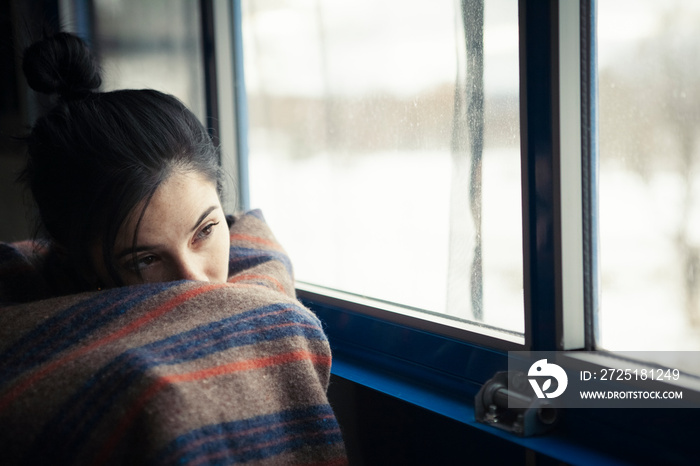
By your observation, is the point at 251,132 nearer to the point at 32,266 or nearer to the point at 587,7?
the point at 32,266

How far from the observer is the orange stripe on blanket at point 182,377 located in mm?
548

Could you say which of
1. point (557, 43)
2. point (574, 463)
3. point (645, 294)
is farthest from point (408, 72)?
point (574, 463)

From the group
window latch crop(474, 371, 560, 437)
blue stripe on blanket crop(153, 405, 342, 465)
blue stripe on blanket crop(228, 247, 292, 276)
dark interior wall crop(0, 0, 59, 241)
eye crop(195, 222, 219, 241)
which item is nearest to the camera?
blue stripe on blanket crop(153, 405, 342, 465)

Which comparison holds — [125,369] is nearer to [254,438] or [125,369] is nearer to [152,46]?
[254,438]

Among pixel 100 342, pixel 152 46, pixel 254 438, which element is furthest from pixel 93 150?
pixel 152 46

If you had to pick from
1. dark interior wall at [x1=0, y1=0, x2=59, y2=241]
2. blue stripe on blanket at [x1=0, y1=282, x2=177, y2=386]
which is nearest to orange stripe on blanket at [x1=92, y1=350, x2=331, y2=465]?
blue stripe on blanket at [x1=0, y1=282, x2=177, y2=386]

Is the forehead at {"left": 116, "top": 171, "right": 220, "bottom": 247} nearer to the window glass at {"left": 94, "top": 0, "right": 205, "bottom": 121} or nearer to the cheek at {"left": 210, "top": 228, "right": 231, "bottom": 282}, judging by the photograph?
the cheek at {"left": 210, "top": 228, "right": 231, "bottom": 282}

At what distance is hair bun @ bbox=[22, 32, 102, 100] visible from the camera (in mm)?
831

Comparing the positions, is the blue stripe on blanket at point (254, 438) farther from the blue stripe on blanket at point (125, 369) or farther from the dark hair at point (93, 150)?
the dark hair at point (93, 150)

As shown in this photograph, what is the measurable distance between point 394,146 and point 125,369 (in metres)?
0.49

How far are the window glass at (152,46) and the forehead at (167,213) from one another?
0.47 meters

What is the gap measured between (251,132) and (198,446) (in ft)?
2.55

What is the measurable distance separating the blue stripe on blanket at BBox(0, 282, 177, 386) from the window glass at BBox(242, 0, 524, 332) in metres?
0.36

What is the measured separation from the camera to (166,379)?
56 cm
